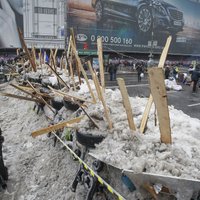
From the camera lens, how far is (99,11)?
1293 inches

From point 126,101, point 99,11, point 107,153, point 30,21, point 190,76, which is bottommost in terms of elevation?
point 107,153

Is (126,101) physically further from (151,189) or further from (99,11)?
(99,11)

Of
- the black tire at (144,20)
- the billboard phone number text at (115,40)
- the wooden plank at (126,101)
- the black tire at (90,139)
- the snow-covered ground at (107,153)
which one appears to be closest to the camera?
the snow-covered ground at (107,153)

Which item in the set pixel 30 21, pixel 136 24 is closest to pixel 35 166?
pixel 30 21

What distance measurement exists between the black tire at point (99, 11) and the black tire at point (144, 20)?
22.6ft

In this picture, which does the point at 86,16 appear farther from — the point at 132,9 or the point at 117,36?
the point at 132,9

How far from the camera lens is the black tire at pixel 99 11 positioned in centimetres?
3250

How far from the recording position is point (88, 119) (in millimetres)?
3664

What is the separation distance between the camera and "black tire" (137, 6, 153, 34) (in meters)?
37.2

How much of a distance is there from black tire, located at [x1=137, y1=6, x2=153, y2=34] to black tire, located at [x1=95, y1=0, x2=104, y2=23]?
6898mm

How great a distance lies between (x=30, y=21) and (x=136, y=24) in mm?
16918

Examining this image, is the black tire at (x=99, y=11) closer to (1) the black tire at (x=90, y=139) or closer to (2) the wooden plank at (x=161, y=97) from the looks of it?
(1) the black tire at (x=90, y=139)

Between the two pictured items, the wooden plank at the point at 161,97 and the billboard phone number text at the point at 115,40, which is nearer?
the wooden plank at the point at 161,97

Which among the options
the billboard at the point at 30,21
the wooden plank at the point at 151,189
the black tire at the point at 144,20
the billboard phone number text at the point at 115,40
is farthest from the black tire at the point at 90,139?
the black tire at the point at 144,20
